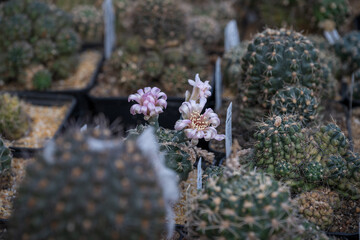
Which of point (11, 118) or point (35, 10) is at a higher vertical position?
point (35, 10)

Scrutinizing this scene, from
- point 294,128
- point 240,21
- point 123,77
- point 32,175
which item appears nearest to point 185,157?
point 294,128

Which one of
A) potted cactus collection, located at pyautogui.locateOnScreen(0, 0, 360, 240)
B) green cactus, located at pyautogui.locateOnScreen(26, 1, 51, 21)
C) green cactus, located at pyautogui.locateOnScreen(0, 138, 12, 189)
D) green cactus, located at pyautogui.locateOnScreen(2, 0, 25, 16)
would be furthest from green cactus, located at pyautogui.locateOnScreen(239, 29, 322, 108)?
green cactus, located at pyautogui.locateOnScreen(2, 0, 25, 16)

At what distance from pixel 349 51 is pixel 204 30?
152cm

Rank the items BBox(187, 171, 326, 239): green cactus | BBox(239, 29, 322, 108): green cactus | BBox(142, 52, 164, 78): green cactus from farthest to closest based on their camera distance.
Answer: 1. BBox(142, 52, 164, 78): green cactus
2. BBox(239, 29, 322, 108): green cactus
3. BBox(187, 171, 326, 239): green cactus

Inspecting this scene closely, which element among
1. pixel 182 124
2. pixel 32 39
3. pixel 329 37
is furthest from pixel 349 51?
pixel 32 39

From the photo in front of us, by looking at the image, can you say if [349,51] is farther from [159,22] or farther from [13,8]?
[13,8]

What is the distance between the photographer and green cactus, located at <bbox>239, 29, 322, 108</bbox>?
277 centimetres

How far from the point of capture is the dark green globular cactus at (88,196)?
1.35 metres

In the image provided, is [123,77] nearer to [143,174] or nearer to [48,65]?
[48,65]

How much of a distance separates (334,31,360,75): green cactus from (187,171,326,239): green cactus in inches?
103

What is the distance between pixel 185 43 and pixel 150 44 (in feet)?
1.18

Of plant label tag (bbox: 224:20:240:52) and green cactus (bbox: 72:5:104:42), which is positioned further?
green cactus (bbox: 72:5:104:42)

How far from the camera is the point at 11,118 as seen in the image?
320 centimetres

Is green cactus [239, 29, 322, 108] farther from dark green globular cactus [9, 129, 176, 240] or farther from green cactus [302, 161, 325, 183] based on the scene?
dark green globular cactus [9, 129, 176, 240]
